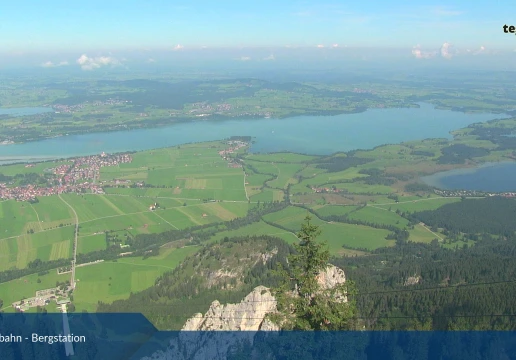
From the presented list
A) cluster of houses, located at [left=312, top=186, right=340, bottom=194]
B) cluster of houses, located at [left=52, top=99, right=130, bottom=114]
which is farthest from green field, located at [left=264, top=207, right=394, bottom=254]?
cluster of houses, located at [left=52, top=99, right=130, bottom=114]

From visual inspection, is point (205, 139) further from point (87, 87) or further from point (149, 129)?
point (87, 87)

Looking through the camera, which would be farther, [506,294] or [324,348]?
[506,294]

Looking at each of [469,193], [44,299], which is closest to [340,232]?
[469,193]

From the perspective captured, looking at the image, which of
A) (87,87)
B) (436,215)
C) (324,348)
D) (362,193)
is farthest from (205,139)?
(87,87)

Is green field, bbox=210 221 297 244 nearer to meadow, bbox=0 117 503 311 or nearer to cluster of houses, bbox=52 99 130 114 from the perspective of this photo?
meadow, bbox=0 117 503 311

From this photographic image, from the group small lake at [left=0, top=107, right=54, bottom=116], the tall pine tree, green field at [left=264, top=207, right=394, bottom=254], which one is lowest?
green field at [left=264, top=207, right=394, bottom=254]
